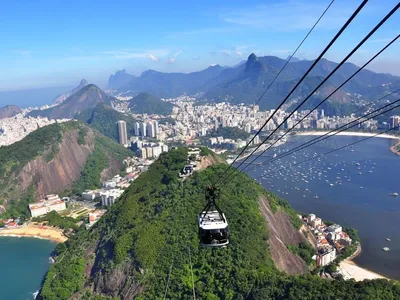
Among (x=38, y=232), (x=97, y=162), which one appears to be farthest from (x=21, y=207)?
(x=97, y=162)

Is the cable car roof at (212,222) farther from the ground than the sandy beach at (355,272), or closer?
farther from the ground

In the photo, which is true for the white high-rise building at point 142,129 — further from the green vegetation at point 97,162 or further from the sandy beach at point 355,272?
the sandy beach at point 355,272

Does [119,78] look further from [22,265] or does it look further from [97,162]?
[22,265]

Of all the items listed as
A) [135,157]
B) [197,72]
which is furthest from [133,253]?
[197,72]

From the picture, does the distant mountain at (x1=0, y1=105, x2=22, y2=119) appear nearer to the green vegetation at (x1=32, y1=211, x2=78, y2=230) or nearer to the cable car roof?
the green vegetation at (x1=32, y1=211, x2=78, y2=230)

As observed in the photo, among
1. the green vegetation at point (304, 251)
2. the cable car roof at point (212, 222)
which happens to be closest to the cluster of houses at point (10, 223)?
the green vegetation at point (304, 251)

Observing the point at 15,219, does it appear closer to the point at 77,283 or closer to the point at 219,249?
the point at 77,283
